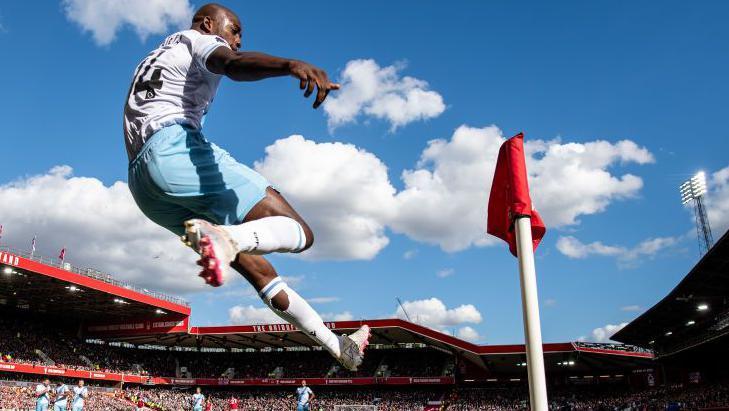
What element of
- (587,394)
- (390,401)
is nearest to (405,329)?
(390,401)

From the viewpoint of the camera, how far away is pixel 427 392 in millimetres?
44094

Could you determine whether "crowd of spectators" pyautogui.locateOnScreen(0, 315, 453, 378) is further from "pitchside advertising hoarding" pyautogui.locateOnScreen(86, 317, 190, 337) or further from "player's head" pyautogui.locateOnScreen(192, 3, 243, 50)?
"player's head" pyautogui.locateOnScreen(192, 3, 243, 50)

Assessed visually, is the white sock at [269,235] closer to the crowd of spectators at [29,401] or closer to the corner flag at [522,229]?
the corner flag at [522,229]

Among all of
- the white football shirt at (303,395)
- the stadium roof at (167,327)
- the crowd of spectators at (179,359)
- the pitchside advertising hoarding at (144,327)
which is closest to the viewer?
the white football shirt at (303,395)

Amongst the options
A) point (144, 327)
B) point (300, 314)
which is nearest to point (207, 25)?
point (300, 314)

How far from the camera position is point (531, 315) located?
142 inches

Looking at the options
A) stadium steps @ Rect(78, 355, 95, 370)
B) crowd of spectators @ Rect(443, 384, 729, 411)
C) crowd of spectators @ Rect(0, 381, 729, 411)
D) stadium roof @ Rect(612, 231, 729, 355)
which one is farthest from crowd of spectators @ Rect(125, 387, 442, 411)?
stadium roof @ Rect(612, 231, 729, 355)

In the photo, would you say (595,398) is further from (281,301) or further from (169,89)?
(169,89)

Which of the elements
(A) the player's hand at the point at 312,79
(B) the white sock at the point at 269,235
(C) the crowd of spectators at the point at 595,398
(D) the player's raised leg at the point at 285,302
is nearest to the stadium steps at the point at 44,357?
(C) the crowd of spectators at the point at 595,398

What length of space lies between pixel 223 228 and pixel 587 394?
160ft

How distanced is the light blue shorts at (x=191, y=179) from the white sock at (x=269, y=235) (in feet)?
0.87

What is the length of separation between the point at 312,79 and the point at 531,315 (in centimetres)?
210

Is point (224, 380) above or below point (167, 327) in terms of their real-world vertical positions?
below

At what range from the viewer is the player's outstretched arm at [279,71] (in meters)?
2.71
